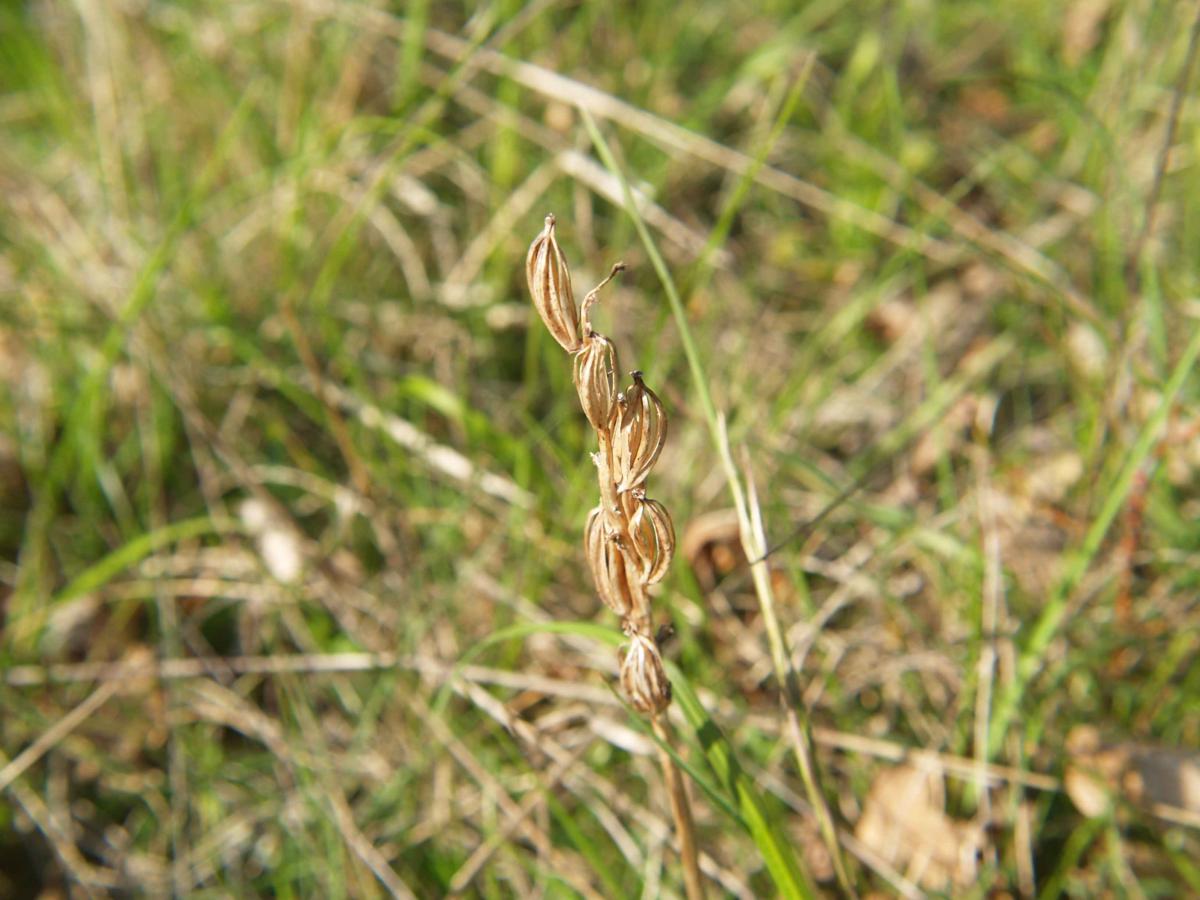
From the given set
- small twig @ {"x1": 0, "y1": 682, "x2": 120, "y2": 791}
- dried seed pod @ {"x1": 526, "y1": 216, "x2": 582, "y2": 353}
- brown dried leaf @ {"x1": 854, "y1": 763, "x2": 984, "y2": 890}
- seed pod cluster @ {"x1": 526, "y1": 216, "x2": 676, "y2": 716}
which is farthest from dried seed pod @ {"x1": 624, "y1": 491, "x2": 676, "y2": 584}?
small twig @ {"x1": 0, "y1": 682, "x2": 120, "y2": 791}

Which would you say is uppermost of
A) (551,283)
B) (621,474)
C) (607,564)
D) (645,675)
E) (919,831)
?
(551,283)

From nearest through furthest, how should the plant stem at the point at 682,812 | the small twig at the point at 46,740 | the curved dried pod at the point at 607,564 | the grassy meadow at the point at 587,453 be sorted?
the curved dried pod at the point at 607,564 < the plant stem at the point at 682,812 < the grassy meadow at the point at 587,453 < the small twig at the point at 46,740

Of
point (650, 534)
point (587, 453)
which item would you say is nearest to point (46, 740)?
point (587, 453)

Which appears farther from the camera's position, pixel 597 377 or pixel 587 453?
pixel 587 453

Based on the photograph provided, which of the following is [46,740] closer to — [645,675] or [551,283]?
[645,675]

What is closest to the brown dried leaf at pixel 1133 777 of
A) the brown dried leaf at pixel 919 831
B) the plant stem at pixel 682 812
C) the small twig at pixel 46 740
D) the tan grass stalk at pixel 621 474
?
the brown dried leaf at pixel 919 831

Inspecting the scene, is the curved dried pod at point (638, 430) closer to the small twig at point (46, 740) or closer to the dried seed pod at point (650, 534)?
the dried seed pod at point (650, 534)

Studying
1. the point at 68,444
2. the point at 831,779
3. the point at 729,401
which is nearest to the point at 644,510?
the point at 831,779
